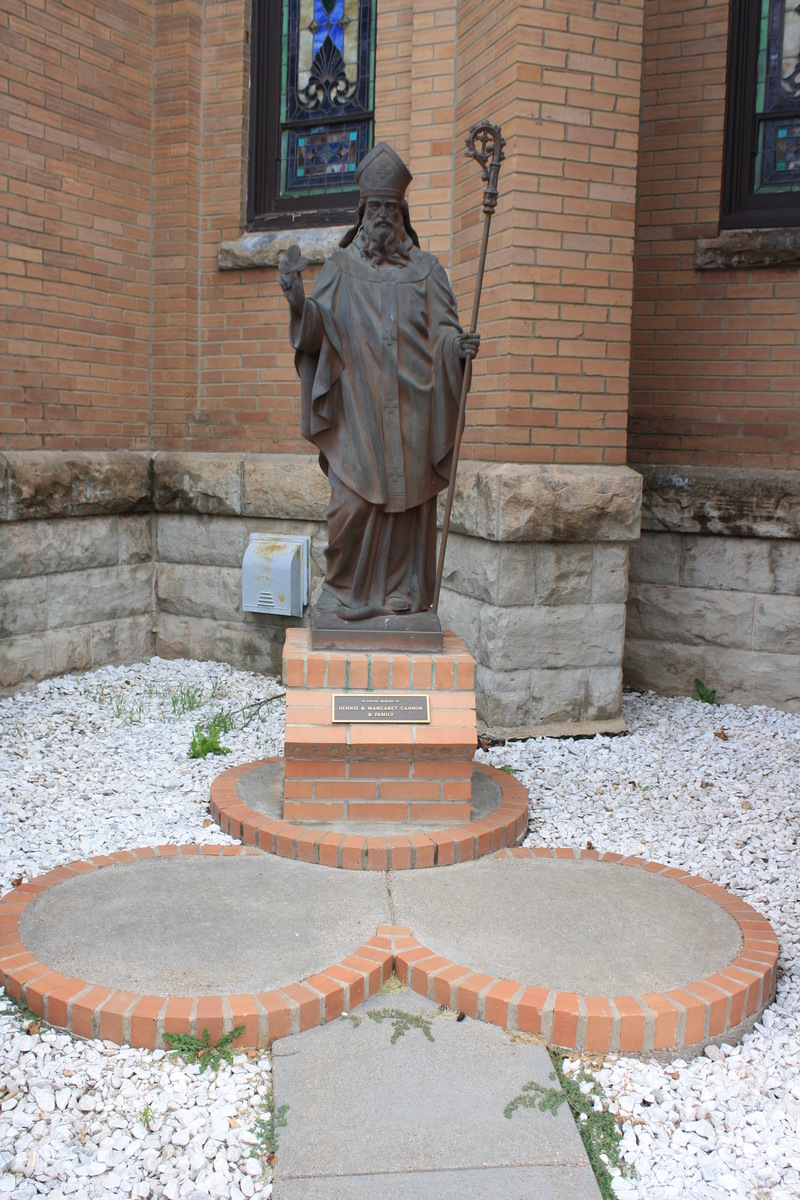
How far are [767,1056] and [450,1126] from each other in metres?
1.03

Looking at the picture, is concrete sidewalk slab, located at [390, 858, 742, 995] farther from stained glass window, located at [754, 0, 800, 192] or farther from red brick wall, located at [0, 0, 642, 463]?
stained glass window, located at [754, 0, 800, 192]

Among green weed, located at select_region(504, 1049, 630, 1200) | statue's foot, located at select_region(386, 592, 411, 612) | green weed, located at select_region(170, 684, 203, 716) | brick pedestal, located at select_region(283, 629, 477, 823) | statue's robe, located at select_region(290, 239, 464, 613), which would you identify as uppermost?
statue's robe, located at select_region(290, 239, 464, 613)

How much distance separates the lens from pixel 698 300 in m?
6.34

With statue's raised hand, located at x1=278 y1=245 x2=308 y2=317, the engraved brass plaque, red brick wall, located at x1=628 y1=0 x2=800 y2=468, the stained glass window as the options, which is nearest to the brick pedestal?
the engraved brass plaque

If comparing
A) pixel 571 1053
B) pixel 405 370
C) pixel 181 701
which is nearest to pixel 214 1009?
pixel 571 1053

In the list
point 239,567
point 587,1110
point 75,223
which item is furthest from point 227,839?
point 75,223

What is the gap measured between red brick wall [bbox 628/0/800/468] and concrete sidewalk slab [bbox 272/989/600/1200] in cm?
453

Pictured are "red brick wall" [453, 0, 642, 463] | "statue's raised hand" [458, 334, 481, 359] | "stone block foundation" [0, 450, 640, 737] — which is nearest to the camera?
"statue's raised hand" [458, 334, 481, 359]

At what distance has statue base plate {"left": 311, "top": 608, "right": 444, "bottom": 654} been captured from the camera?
4.21 m

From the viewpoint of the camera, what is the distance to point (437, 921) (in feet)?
11.1

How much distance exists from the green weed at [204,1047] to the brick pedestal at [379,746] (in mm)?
1364

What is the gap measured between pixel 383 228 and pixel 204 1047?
122 inches

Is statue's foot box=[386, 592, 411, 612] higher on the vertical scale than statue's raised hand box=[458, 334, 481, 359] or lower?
lower

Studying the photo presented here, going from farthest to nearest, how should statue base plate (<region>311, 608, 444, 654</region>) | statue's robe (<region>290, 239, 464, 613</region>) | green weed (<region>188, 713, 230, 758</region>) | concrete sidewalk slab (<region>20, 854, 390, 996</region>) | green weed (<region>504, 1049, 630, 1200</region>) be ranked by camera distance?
green weed (<region>188, 713, 230, 758</region>) → statue base plate (<region>311, 608, 444, 654</region>) → statue's robe (<region>290, 239, 464, 613</region>) → concrete sidewalk slab (<region>20, 854, 390, 996</region>) → green weed (<region>504, 1049, 630, 1200</region>)
